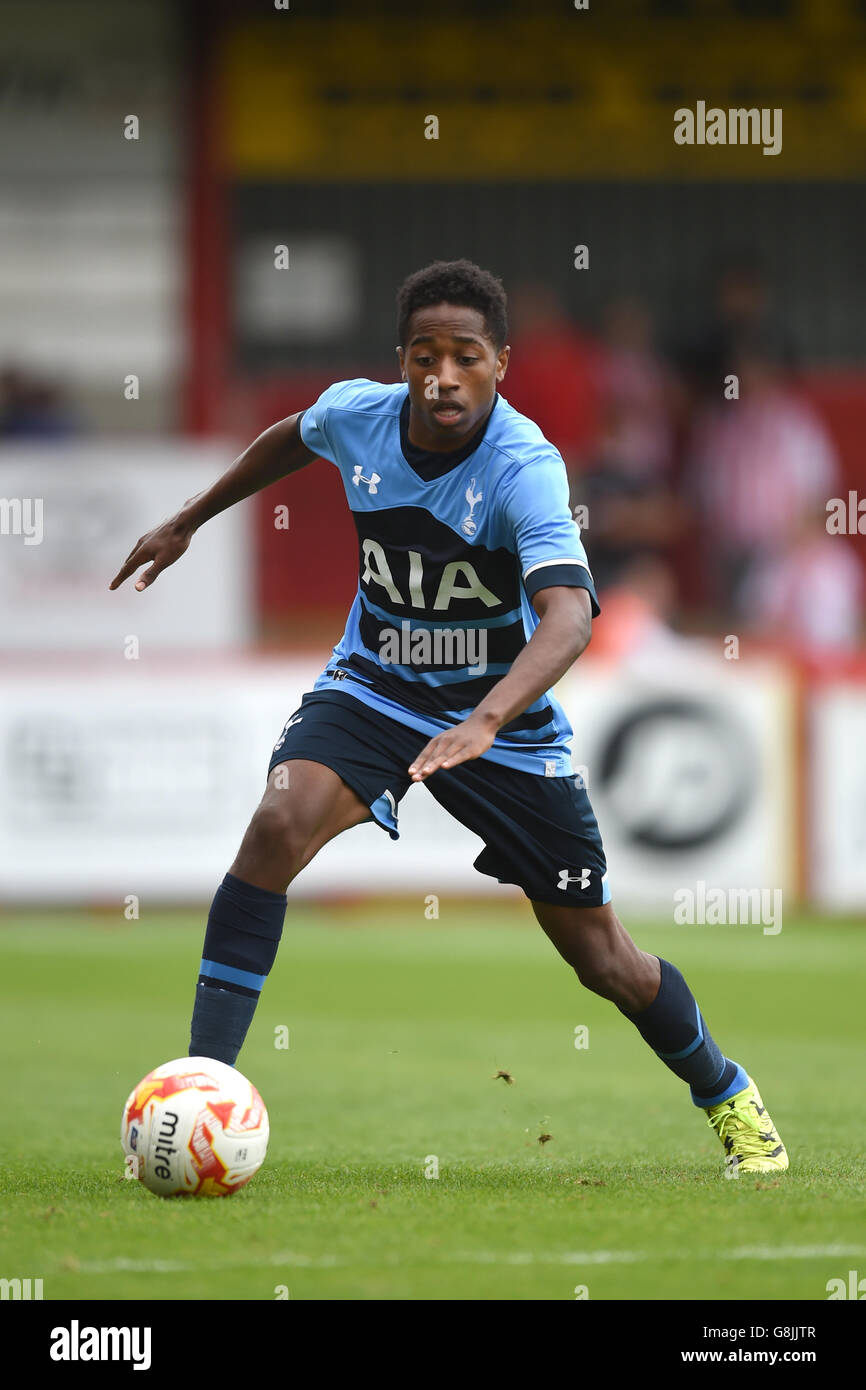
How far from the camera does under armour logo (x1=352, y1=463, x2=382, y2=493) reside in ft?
18.6

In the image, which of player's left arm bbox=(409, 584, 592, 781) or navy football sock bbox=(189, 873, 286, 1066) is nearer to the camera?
player's left arm bbox=(409, 584, 592, 781)

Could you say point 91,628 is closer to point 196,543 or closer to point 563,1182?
point 196,543

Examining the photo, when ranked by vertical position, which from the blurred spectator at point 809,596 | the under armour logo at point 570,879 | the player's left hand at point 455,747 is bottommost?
the under armour logo at point 570,879

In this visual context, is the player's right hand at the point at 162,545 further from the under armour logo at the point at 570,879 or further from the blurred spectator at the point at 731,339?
the blurred spectator at the point at 731,339

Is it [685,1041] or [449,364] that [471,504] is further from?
[685,1041]

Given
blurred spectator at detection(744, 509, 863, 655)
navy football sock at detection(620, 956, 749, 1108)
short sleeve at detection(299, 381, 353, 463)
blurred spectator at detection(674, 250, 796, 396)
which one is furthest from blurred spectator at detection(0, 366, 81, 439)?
navy football sock at detection(620, 956, 749, 1108)

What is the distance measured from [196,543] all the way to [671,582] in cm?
391

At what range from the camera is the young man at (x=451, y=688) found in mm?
5379

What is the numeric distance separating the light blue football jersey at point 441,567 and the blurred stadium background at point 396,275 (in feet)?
26.8

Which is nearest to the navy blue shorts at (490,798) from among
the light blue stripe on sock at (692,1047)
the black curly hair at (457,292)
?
the light blue stripe on sock at (692,1047)

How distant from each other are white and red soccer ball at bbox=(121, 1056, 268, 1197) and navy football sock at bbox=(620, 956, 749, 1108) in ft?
3.72

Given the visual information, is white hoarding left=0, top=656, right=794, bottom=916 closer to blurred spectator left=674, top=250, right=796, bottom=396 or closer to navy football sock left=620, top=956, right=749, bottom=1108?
blurred spectator left=674, top=250, right=796, bottom=396

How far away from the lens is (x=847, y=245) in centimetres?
1775

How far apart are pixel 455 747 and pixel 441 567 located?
878 millimetres
